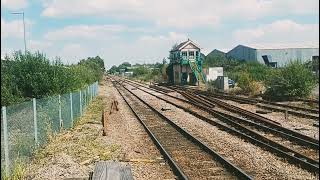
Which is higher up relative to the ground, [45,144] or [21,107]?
[21,107]

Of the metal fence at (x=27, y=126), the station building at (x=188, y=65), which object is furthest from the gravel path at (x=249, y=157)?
the station building at (x=188, y=65)

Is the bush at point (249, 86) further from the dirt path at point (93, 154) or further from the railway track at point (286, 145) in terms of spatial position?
the dirt path at point (93, 154)

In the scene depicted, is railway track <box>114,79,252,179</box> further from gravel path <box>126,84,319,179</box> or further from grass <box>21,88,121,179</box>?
grass <box>21,88,121,179</box>

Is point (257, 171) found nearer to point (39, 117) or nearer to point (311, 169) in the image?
point (311, 169)

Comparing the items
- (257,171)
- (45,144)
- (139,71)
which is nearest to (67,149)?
(45,144)

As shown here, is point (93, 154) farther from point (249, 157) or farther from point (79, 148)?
point (249, 157)

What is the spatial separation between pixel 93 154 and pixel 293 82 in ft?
83.7

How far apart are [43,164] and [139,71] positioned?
5421 inches

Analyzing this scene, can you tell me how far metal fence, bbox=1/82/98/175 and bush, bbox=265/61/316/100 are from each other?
22204mm

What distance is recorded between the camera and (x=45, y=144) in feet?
47.9

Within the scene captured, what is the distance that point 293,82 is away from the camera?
117 feet

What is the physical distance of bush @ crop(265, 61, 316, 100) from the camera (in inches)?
1407

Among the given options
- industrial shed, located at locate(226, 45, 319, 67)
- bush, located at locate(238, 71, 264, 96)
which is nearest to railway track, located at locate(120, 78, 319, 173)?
bush, located at locate(238, 71, 264, 96)

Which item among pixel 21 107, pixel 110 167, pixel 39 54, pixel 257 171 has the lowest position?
pixel 257 171
